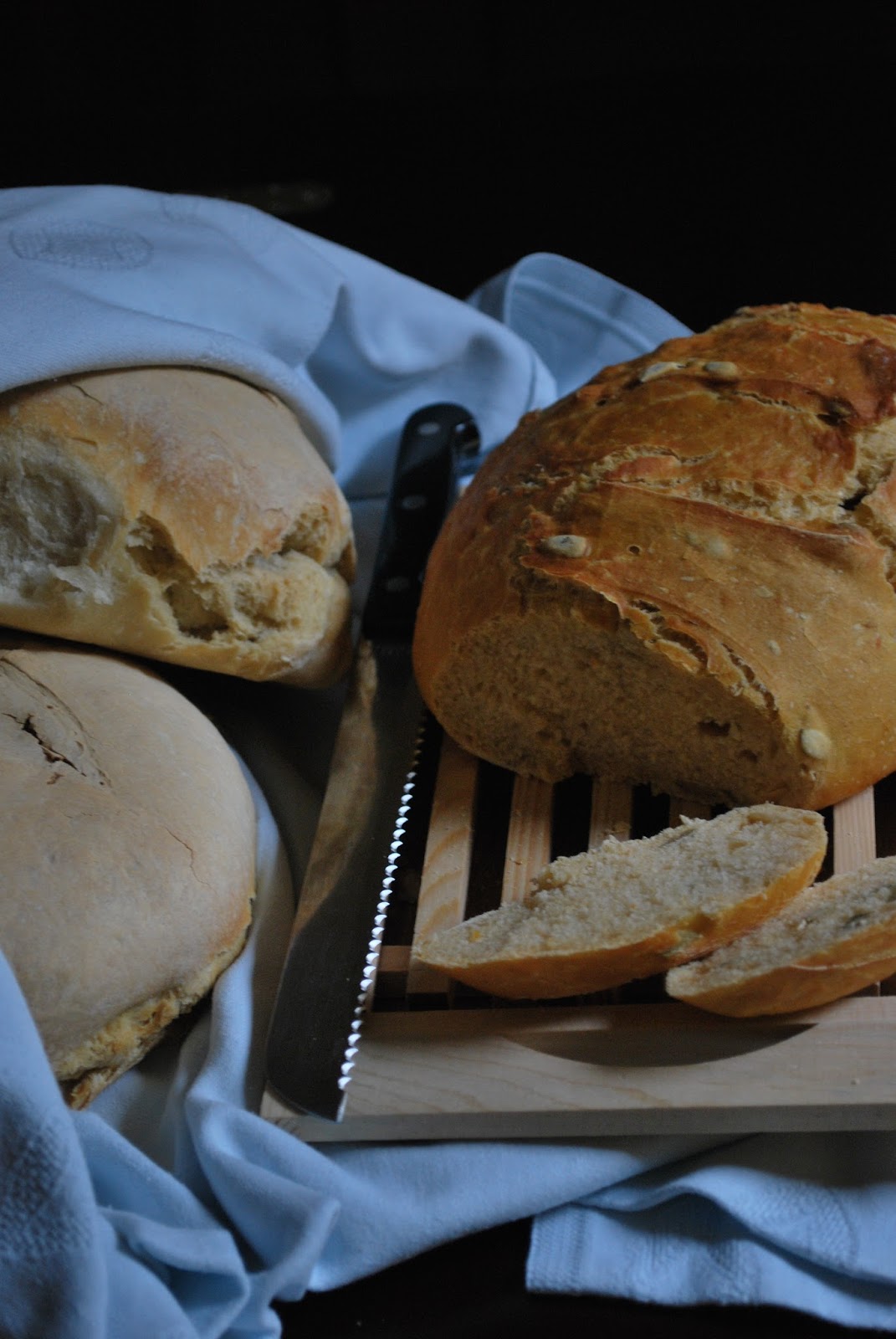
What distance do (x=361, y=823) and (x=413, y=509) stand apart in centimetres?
72

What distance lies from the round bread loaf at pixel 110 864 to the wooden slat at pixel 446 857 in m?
0.22

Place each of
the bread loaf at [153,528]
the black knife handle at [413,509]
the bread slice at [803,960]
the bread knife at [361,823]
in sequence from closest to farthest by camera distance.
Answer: the bread slice at [803,960] → the bread knife at [361,823] → the bread loaf at [153,528] → the black knife handle at [413,509]

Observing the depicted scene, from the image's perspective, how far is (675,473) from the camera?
170 cm

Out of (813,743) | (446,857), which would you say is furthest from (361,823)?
(813,743)

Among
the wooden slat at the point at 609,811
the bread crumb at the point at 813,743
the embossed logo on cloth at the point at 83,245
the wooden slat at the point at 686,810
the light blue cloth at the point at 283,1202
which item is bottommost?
the light blue cloth at the point at 283,1202

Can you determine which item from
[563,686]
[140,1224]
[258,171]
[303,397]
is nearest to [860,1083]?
[563,686]

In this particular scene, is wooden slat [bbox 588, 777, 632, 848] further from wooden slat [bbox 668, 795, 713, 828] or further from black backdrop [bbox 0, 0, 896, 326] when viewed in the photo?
black backdrop [bbox 0, 0, 896, 326]

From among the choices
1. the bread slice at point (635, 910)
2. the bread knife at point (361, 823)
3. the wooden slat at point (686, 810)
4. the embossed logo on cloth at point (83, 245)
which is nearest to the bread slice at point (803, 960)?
the bread slice at point (635, 910)

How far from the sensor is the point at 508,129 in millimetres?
3473

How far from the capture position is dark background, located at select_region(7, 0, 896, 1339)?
3.27 meters

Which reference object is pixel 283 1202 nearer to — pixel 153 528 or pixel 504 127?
pixel 153 528

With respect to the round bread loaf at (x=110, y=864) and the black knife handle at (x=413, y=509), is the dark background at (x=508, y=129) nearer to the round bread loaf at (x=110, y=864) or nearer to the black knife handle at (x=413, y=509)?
the black knife handle at (x=413, y=509)

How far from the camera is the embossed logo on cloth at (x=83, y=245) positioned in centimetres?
211

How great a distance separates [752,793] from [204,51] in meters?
2.84
